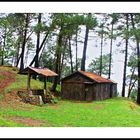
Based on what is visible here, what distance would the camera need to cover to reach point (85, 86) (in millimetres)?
13992

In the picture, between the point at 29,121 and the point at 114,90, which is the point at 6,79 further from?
the point at 29,121

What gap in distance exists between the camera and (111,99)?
1385 centimetres

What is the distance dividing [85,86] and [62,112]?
3.68 metres

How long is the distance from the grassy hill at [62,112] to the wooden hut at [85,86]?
0.56 m

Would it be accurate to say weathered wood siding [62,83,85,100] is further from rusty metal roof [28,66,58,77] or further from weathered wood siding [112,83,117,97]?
weathered wood siding [112,83,117,97]

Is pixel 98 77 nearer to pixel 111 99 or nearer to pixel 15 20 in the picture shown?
pixel 111 99

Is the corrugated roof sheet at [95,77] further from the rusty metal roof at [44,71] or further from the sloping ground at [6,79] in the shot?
the sloping ground at [6,79]

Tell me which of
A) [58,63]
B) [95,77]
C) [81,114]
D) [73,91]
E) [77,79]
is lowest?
[81,114]

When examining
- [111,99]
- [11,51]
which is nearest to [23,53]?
[111,99]

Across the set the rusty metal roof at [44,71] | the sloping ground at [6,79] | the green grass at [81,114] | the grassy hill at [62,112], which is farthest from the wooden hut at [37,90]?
the sloping ground at [6,79]

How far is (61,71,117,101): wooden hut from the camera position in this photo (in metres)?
13.4

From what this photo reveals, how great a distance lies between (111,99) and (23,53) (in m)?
3.36

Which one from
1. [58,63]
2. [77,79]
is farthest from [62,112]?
[77,79]
